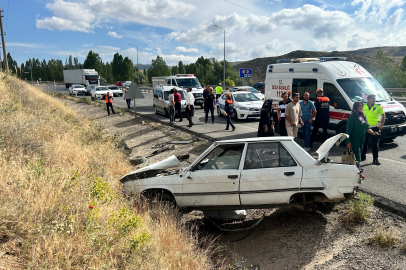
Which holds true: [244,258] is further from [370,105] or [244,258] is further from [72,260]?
[370,105]

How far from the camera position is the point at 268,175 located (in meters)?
4.84

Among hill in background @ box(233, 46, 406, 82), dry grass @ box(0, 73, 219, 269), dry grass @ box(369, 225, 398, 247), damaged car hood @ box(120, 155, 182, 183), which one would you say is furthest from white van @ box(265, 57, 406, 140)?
hill in background @ box(233, 46, 406, 82)

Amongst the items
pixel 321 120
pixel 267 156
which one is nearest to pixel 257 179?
pixel 267 156

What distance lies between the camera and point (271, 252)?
474cm

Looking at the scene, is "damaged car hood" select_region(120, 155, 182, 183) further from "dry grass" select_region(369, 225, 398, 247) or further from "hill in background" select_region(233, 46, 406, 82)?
"hill in background" select_region(233, 46, 406, 82)

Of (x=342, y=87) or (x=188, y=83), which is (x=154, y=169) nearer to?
(x=342, y=87)

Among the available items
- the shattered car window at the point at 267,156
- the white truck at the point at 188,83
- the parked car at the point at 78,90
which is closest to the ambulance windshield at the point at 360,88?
the shattered car window at the point at 267,156

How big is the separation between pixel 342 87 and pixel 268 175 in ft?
19.8

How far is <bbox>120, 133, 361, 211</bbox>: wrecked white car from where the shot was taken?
15.4 ft

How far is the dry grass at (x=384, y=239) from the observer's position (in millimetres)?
4309

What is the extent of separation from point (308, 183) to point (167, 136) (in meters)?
9.29

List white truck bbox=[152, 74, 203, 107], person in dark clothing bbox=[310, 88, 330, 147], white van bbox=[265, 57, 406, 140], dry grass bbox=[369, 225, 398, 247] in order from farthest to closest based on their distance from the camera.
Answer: white truck bbox=[152, 74, 203, 107] < person in dark clothing bbox=[310, 88, 330, 147] < white van bbox=[265, 57, 406, 140] < dry grass bbox=[369, 225, 398, 247]

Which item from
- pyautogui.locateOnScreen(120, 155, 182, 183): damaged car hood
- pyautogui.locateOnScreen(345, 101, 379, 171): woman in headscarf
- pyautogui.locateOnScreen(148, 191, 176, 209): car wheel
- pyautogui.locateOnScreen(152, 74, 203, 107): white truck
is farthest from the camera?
pyautogui.locateOnScreen(152, 74, 203, 107): white truck

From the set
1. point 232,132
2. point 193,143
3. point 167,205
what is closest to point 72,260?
point 167,205
